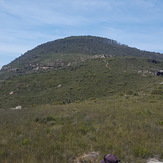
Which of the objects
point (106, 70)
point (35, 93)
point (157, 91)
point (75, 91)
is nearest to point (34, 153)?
point (157, 91)

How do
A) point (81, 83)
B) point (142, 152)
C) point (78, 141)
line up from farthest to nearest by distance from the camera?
point (81, 83) < point (78, 141) < point (142, 152)

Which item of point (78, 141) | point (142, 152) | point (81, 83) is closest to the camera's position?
point (142, 152)

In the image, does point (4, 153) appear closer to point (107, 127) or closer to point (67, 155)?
point (67, 155)

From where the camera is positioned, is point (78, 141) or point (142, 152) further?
point (78, 141)

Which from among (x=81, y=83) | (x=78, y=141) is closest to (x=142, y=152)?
(x=78, y=141)

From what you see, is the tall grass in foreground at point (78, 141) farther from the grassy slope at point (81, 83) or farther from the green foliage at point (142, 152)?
the grassy slope at point (81, 83)

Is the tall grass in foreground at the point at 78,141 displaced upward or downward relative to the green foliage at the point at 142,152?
upward

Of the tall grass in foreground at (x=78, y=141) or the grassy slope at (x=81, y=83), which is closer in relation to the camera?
the tall grass in foreground at (x=78, y=141)

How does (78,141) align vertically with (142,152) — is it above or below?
above

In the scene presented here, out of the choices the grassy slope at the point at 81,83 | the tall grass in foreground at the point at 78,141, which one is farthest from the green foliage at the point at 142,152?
the grassy slope at the point at 81,83

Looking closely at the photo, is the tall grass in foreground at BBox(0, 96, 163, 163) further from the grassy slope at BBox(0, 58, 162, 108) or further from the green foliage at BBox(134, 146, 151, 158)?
the grassy slope at BBox(0, 58, 162, 108)

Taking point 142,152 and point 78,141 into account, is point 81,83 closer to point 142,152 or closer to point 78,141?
point 78,141

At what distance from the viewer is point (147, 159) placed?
6.47 m

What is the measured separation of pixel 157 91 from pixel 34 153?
21.5 meters
